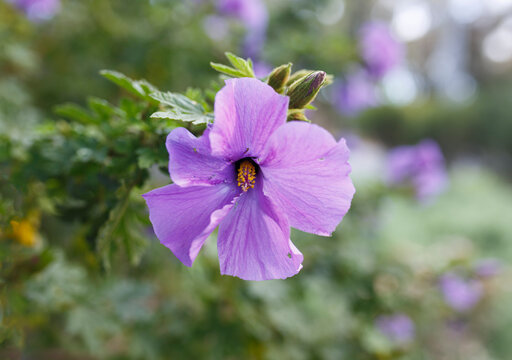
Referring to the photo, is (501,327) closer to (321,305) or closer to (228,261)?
(321,305)

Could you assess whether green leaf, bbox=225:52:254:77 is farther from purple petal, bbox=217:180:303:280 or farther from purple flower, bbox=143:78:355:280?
purple petal, bbox=217:180:303:280

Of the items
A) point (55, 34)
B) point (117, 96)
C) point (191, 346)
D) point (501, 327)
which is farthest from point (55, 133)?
point (501, 327)

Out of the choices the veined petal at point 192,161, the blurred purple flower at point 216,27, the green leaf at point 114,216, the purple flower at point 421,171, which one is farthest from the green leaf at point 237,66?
the purple flower at point 421,171

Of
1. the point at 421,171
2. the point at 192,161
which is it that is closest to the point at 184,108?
the point at 192,161

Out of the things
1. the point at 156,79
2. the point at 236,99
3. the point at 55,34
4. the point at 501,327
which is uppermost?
the point at 55,34

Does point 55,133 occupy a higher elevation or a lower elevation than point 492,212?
higher

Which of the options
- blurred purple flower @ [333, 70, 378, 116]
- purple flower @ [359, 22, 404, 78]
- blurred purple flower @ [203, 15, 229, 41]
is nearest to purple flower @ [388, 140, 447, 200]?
blurred purple flower @ [333, 70, 378, 116]

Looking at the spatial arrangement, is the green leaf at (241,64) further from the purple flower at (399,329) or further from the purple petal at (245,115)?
the purple flower at (399,329)
